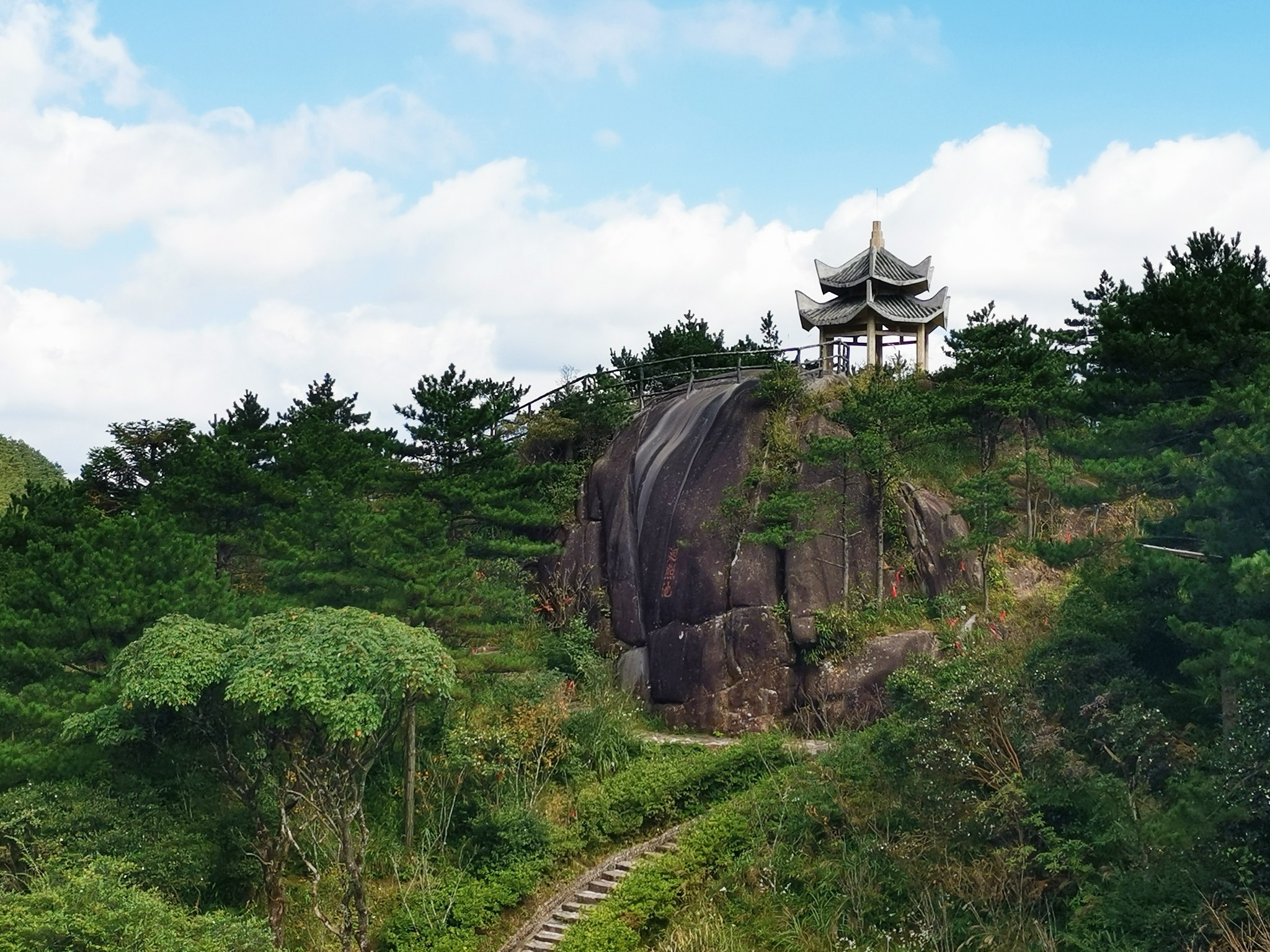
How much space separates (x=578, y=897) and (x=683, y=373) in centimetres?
1768

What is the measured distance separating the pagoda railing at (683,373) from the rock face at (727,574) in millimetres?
2615

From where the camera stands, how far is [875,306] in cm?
3184

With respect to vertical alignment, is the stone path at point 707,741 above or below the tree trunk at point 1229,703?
below

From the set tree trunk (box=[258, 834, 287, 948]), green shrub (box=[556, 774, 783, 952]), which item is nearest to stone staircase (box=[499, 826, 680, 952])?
green shrub (box=[556, 774, 783, 952])

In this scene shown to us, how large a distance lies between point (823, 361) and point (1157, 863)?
62.2ft

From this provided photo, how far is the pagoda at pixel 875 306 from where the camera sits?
105 feet

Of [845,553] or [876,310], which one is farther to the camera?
[876,310]

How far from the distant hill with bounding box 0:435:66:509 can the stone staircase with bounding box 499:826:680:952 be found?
1192 inches

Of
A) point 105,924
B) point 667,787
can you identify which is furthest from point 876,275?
point 105,924

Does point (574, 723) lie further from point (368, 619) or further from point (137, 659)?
point (137, 659)

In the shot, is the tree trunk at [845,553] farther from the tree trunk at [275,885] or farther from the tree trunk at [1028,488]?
the tree trunk at [275,885]

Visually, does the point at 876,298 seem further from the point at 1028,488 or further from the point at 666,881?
the point at 666,881

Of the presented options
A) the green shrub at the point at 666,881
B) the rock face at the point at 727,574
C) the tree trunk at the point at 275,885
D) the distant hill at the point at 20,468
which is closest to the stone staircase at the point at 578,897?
the green shrub at the point at 666,881

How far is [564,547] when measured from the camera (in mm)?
30516
